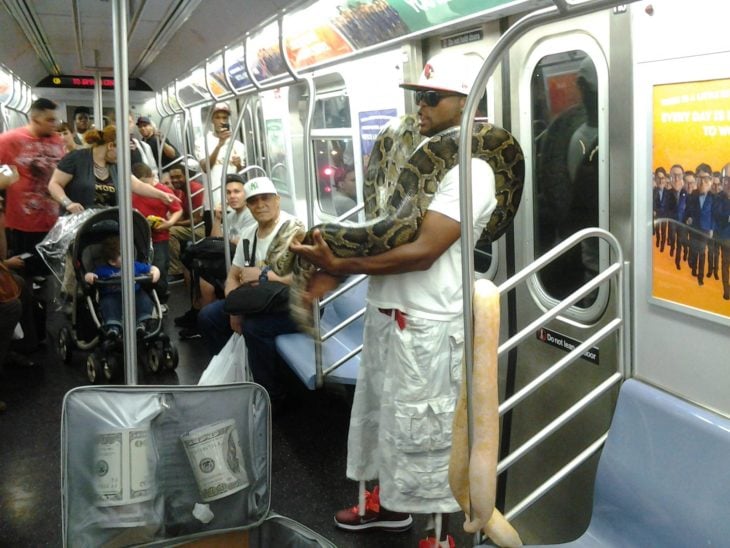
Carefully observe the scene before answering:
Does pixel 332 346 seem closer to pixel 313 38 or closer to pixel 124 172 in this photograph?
pixel 313 38

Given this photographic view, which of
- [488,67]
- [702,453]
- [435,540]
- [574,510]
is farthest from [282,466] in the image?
[488,67]

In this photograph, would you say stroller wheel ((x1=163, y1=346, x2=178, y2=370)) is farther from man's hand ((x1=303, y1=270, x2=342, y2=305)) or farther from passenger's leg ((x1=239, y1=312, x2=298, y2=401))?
man's hand ((x1=303, y1=270, x2=342, y2=305))

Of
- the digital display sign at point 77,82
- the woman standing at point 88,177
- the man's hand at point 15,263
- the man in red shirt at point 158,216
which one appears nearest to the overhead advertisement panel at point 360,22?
the woman standing at point 88,177

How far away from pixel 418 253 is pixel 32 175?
18.3ft

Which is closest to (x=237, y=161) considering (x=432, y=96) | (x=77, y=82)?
(x=432, y=96)

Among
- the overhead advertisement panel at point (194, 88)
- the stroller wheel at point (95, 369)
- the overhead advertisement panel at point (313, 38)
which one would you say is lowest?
the stroller wheel at point (95, 369)

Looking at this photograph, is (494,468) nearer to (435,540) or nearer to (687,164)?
(687,164)

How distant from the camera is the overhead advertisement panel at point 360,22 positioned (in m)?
3.07

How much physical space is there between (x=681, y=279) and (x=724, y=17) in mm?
778

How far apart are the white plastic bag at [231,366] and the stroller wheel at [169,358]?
1.39 meters

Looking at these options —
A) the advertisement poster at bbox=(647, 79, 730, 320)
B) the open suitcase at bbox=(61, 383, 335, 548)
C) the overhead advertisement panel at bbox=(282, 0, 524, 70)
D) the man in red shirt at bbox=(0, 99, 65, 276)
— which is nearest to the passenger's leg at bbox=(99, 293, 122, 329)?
the man in red shirt at bbox=(0, 99, 65, 276)

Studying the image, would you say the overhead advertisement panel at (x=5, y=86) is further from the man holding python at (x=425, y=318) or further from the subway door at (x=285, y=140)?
the man holding python at (x=425, y=318)

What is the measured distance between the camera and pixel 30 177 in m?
6.94

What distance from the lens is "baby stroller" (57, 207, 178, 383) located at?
5453 millimetres
